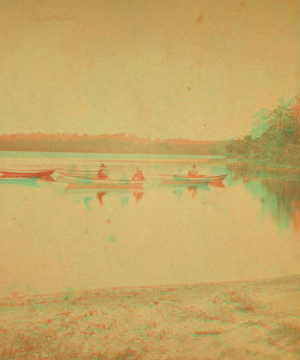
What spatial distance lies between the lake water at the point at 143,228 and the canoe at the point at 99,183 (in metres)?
0.04

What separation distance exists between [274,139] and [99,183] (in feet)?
4.62

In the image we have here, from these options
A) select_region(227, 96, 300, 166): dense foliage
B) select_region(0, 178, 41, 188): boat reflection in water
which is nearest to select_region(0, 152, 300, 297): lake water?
select_region(0, 178, 41, 188): boat reflection in water

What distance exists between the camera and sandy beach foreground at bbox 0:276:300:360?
169 cm

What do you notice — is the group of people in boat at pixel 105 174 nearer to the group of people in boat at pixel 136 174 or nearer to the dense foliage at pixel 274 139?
the group of people in boat at pixel 136 174

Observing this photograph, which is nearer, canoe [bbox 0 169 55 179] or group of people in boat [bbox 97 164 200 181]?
canoe [bbox 0 169 55 179]

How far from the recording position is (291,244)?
2.19 metres

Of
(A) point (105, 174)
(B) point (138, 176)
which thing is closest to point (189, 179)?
(B) point (138, 176)

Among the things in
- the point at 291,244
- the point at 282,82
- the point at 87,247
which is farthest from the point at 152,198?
the point at 282,82

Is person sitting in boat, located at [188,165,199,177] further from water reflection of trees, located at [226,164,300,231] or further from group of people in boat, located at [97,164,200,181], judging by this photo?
water reflection of trees, located at [226,164,300,231]

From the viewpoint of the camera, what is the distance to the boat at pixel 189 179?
200 cm

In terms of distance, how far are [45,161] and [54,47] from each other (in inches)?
29.7

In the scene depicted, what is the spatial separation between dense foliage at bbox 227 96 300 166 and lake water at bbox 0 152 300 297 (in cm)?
13

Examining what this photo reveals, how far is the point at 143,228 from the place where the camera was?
1.99 m

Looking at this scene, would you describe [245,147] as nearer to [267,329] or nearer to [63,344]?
[267,329]
